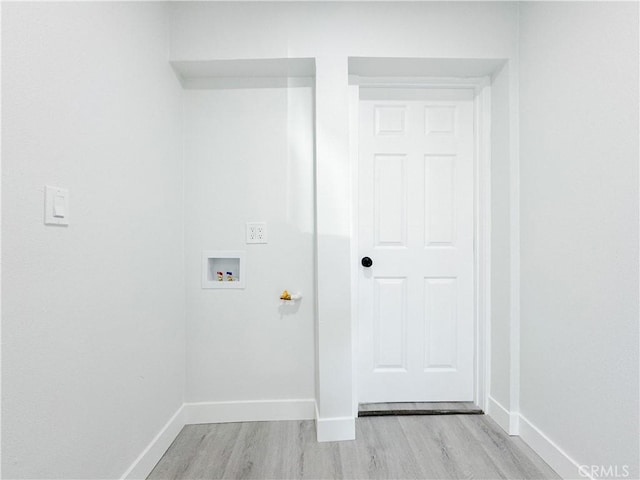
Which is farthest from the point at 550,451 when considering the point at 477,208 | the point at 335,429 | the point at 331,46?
the point at 331,46

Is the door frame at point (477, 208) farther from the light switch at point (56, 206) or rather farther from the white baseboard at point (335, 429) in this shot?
the light switch at point (56, 206)

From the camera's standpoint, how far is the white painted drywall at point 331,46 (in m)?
1.80

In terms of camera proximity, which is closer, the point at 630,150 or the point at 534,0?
the point at 630,150

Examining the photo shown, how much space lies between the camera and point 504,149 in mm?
1860

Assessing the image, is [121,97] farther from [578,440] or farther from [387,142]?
[578,440]

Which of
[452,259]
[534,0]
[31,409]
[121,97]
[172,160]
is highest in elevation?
[534,0]

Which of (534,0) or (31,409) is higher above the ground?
(534,0)

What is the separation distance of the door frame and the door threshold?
2.3 inches

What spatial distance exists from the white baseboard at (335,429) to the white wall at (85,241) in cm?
83

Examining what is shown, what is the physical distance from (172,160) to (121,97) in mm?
517

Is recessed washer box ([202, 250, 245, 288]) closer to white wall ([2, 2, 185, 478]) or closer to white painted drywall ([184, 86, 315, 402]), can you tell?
white painted drywall ([184, 86, 315, 402])

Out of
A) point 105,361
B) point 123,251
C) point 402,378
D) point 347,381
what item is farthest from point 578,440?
point 123,251
